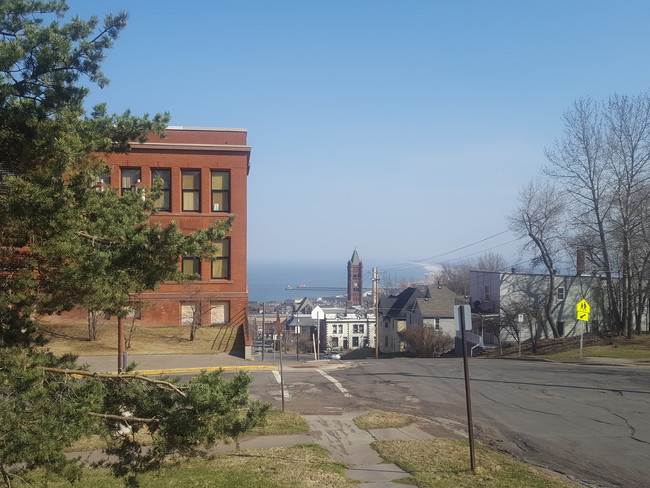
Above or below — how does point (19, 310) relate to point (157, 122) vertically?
below

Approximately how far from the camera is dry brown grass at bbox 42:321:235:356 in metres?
27.1

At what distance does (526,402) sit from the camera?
55.3 feet

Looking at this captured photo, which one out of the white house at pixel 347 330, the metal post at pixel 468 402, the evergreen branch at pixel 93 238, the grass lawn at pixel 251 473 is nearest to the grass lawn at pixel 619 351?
the metal post at pixel 468 402

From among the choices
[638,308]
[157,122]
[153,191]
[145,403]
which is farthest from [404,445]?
[638,308]

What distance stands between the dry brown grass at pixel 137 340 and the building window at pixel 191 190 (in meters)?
5.90

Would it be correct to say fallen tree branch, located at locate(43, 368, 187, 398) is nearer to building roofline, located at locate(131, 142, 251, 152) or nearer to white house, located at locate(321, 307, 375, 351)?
building roofline, located at locate(131, 142, 251, 152)

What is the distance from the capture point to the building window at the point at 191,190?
29.3m

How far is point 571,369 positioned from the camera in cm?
2417

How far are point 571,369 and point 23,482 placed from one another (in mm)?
21332

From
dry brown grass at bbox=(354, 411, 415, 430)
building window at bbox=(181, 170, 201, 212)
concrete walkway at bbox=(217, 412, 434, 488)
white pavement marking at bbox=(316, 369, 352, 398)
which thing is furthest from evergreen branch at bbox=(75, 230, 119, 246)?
building window at bbox=(181, 170, 201, 212)

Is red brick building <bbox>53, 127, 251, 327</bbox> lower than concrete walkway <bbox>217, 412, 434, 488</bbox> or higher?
higher

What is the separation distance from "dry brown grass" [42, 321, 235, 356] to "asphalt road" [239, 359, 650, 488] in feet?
16.9

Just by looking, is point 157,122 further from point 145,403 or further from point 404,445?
point 404,445

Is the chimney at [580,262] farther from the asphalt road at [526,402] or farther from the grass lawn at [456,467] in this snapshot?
the grass lawn at [456,467]
